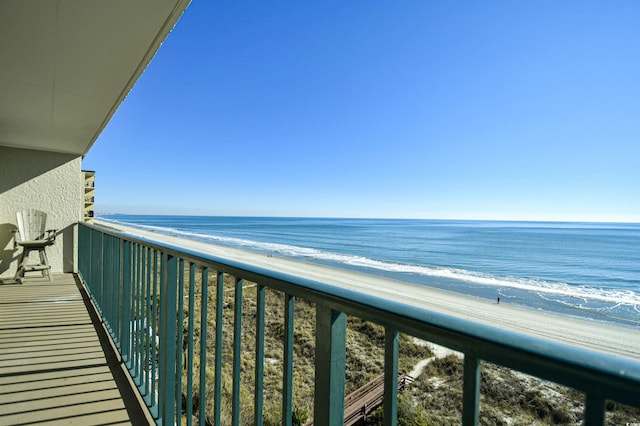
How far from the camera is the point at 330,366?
0.75 metres

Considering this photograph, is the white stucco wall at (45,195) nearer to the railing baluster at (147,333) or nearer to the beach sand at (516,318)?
the beach sand at (516,318)

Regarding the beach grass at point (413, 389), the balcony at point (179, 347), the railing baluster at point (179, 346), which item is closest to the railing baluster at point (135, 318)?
the balcony at point (179, 347)

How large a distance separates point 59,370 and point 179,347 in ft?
4.62

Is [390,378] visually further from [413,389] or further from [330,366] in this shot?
[413,389]

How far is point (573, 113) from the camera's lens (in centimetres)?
4003

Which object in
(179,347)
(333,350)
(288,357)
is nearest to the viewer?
(333,350)

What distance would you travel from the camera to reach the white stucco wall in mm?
5016

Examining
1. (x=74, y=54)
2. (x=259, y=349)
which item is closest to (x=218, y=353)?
(x=259, y=349)

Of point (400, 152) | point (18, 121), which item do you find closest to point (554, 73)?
point (400, 152)

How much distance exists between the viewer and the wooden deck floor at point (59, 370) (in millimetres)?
1799

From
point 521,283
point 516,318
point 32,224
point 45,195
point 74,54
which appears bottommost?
point 521,283

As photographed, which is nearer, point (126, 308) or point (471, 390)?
point (471, 390)

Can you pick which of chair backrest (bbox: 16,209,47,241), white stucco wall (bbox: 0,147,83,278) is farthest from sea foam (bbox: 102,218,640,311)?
chair backrest (bbox: 16,209,47,241)

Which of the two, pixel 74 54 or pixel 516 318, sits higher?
pixel 74 54
